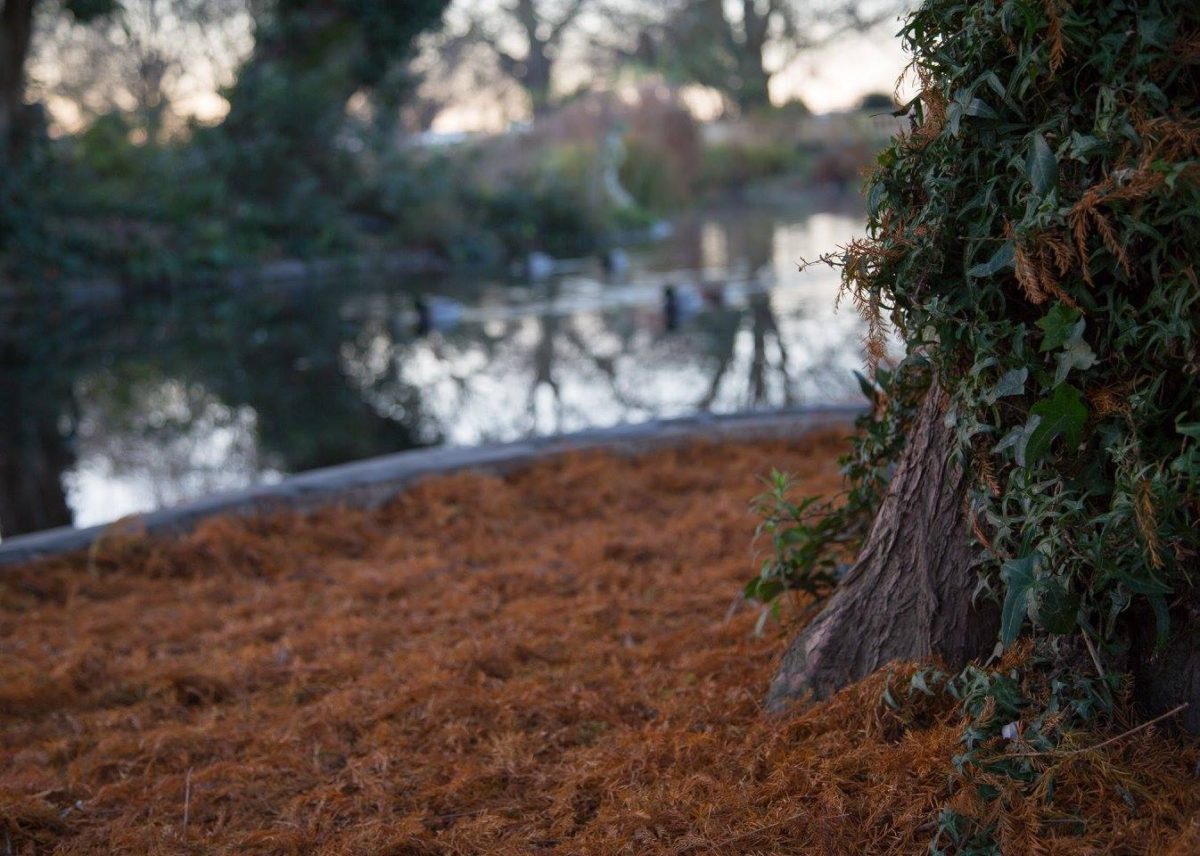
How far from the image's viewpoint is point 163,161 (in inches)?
635

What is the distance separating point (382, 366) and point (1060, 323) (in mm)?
7588

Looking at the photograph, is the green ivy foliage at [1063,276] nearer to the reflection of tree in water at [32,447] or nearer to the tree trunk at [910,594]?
the tree trunk at [910,594]

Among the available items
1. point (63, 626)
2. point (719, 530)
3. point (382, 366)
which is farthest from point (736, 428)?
point (382, 366)

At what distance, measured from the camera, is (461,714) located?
2285 mm

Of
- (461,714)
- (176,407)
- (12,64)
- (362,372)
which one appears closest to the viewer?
(461,714)

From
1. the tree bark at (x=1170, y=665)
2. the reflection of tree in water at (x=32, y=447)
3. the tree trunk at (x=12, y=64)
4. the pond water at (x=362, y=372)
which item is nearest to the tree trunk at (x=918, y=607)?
the tree bark at (x=1170, y=665)

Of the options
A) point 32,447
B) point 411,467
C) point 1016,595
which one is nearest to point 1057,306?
point 1016,595

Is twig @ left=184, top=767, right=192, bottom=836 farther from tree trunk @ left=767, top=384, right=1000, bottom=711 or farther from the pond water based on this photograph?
the pond water

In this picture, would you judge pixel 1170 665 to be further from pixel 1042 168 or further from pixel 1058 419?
pixel 1042 168

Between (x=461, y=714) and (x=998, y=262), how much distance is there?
4.45 ft

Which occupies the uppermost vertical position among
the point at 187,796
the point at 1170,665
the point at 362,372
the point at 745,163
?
the point at 745,163

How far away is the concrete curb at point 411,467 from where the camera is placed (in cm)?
365

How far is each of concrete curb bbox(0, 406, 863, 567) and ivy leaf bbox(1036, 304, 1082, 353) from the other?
7.05ft

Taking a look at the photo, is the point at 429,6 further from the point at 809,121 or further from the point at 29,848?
the point at 29,848
